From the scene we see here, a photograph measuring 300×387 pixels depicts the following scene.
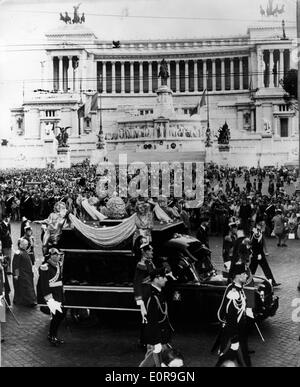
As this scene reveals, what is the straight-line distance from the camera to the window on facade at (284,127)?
53.4 m

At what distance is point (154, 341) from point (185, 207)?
11.9 meters

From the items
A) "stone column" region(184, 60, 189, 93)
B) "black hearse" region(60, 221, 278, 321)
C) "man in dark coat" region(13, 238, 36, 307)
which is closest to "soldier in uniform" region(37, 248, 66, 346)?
"black hearse" region(60, 221, 278, 321)

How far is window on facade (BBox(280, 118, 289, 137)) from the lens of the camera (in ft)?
175

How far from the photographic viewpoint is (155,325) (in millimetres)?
7156

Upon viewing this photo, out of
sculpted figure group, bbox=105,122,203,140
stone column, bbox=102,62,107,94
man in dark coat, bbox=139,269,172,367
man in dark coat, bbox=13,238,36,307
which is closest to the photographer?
man in dark coat, bbox=139,269,172,367

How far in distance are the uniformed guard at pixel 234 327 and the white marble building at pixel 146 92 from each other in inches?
1583

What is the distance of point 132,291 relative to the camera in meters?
8.88

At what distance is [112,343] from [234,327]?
2066 mm

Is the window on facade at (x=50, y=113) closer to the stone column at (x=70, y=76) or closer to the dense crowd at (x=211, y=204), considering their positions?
the stone column at (x=70, y=76)

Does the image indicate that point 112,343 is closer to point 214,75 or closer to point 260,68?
A: point 260,68

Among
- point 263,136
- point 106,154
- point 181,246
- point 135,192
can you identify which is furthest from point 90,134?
point 181,246

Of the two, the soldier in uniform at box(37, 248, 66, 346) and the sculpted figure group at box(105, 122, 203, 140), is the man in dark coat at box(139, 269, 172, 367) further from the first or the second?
the sculpted figure group at box(105, 122, 203, 140)

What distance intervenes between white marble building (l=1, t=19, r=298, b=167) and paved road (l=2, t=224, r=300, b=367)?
38379 millimetres

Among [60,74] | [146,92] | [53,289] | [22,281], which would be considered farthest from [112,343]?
[146,92]
